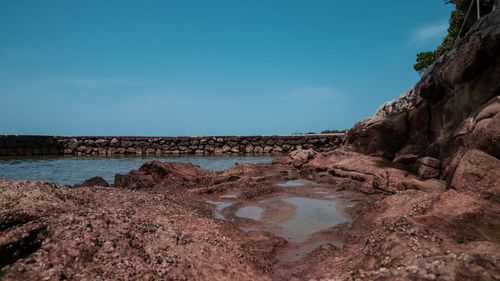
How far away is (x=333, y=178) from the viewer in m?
12.5

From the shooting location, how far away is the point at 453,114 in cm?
1149

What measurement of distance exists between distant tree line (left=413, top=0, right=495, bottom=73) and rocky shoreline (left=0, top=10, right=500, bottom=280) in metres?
13.2

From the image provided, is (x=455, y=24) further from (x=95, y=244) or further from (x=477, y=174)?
(x=95, y=244)

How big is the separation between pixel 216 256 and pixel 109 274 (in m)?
1.53

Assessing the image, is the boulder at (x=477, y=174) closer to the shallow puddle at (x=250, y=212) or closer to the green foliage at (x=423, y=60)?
the shallow puddle at (x=250, y=212)

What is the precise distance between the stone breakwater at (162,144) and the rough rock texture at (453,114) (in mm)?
15809

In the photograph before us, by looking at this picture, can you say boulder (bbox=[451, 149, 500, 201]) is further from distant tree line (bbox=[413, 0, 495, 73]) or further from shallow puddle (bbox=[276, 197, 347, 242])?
distant tree line (bbox=[413, 0, 495, 73])

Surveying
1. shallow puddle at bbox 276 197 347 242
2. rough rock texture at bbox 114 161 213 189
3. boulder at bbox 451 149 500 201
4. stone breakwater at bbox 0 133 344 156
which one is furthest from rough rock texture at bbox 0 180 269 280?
stone breakwater at bbox 0 133 344 156

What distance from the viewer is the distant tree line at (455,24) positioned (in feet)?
74.6

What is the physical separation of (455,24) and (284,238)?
26.1 metres

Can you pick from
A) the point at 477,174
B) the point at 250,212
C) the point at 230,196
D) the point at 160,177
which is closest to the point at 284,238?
the point at 250,212

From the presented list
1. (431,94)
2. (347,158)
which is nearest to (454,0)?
(431,94)

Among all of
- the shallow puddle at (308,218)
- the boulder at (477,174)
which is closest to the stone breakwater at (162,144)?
the shallow puddle at (308,218)

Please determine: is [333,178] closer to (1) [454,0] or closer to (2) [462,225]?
(2) [462,225]
